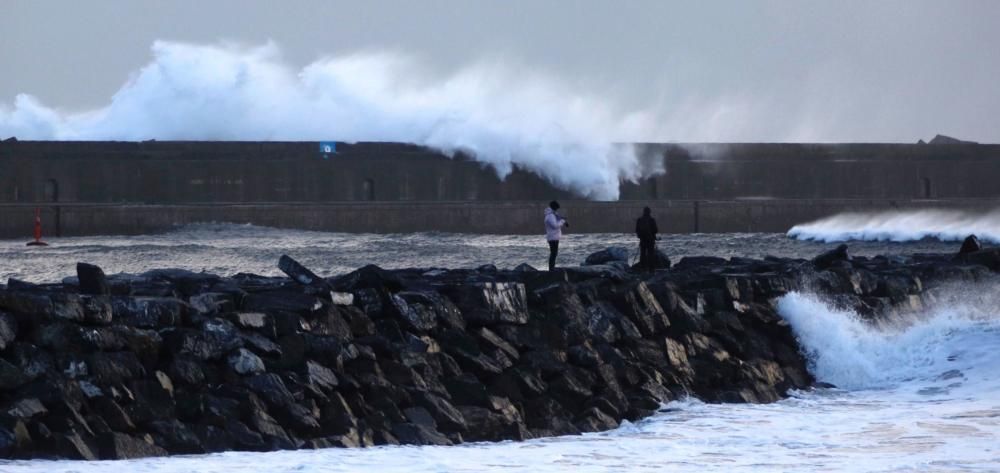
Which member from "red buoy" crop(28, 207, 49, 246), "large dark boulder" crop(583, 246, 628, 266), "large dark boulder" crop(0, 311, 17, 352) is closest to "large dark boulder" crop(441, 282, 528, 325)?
"large dark boulder" crop(0, 311, 17, 352)

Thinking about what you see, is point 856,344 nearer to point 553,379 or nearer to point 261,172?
point 553,379

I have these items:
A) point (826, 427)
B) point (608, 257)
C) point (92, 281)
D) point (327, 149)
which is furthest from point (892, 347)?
point (327, 149)

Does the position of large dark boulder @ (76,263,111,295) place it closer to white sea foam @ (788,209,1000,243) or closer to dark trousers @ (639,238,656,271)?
dark trousers @ (639,238,656,271)

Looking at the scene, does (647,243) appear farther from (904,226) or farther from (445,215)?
(904,226)

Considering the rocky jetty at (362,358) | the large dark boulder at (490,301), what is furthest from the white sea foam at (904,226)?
the large dark boulder at (490,301)

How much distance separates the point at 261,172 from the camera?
3306cm

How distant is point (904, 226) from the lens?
3475cm

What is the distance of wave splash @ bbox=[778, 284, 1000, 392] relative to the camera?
12523 mm

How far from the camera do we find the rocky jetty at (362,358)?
28.9ft

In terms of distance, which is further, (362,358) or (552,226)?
(552,226)

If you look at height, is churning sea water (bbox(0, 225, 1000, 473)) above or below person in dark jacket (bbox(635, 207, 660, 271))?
below

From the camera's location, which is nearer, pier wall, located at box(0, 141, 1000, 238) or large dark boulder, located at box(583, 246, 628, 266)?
large dark boulder, located at box(583, 246, 628, 266)

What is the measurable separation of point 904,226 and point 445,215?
350 inches

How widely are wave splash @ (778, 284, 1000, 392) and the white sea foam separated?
18.9 meters
